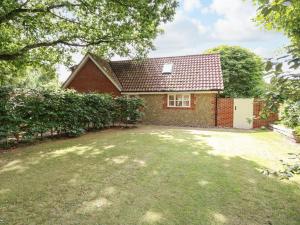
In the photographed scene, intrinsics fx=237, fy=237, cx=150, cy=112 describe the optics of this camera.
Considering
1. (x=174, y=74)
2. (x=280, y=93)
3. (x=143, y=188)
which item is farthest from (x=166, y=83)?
(x=280, y=93)

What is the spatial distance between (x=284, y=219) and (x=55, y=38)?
48.8 feet

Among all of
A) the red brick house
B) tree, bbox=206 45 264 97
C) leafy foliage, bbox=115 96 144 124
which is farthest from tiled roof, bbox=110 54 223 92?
tree, bbox=206 45 264 97

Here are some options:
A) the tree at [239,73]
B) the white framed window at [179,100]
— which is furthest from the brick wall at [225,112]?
the tree at [239,73]

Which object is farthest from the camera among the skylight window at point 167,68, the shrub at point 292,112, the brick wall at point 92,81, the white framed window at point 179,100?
the brick wall at point 92,81

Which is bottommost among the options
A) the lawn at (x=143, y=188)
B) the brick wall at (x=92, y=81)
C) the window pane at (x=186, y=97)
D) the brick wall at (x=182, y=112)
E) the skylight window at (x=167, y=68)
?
the lawn at (x=143, y=188)

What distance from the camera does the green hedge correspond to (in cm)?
943

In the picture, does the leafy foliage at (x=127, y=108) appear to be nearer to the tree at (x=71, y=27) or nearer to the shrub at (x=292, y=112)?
the tree at (x=71, y=27)

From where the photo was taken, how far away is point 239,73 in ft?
98.1

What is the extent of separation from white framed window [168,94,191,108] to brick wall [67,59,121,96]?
4.50 meters

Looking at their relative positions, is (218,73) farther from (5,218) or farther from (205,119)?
(5,218)

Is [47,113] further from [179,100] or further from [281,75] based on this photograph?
[179,100]

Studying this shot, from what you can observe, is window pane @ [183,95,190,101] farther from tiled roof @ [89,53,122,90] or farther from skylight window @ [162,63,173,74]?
tiled roof @ [89,53,122,90]

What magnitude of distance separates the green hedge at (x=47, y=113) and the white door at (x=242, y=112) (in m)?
9.26

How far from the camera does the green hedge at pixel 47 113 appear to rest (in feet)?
30.9
